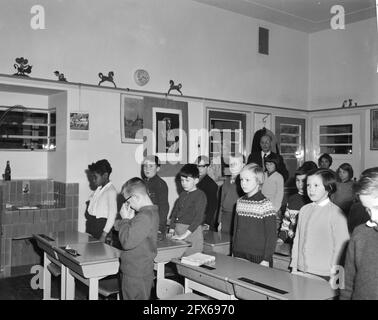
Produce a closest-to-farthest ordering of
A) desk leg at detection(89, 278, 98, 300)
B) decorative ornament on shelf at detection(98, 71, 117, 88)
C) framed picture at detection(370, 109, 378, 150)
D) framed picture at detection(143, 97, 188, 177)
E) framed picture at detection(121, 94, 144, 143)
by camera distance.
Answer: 1. desk leg at detection(89, 278, 98, 300)
2. decorative ornament on shelf at detection(98, 71, 117, 88)
3. framed picture at detection(121, 94, 144, 143)
4. framed picture at detection(143, 97, 188, 177)
5. framed picture at detection(370, 109, 378, 150)

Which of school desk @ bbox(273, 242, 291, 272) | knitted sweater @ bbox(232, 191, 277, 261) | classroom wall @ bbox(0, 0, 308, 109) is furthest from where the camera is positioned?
classroom wall @ bbox(0, 0, 308, 109)

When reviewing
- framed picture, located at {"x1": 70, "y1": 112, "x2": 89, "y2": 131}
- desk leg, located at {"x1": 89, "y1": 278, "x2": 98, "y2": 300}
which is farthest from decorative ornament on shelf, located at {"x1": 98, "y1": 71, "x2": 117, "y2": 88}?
desk leg, located at {"x1": 89, "y1": 278, "x2": 98, "y2": 300}

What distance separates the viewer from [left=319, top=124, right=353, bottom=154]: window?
6543 mm

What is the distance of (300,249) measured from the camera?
108 inches

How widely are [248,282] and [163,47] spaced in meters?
Result: 3.87

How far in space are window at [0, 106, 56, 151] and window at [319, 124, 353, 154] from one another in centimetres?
446

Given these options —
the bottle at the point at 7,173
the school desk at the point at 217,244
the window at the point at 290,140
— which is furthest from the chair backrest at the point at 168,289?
the window at the point at 290,140

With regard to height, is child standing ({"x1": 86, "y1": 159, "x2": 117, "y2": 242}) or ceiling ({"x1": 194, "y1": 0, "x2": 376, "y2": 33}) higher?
ceiling ({"x1": 194, "y1": 0, "x2": 376, "y2": 33})

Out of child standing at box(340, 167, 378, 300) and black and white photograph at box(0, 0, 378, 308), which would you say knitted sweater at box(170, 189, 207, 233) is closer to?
black and white photograph at box(0, 0, 378, 308)

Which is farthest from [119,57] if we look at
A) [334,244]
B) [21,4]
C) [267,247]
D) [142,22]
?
[334,244]

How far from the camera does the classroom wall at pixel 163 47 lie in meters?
4.48

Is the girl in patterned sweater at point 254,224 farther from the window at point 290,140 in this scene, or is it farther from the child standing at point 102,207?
the window at point 290,140

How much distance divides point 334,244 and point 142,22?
12.4 feet

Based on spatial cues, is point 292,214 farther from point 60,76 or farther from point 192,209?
point 60,76
